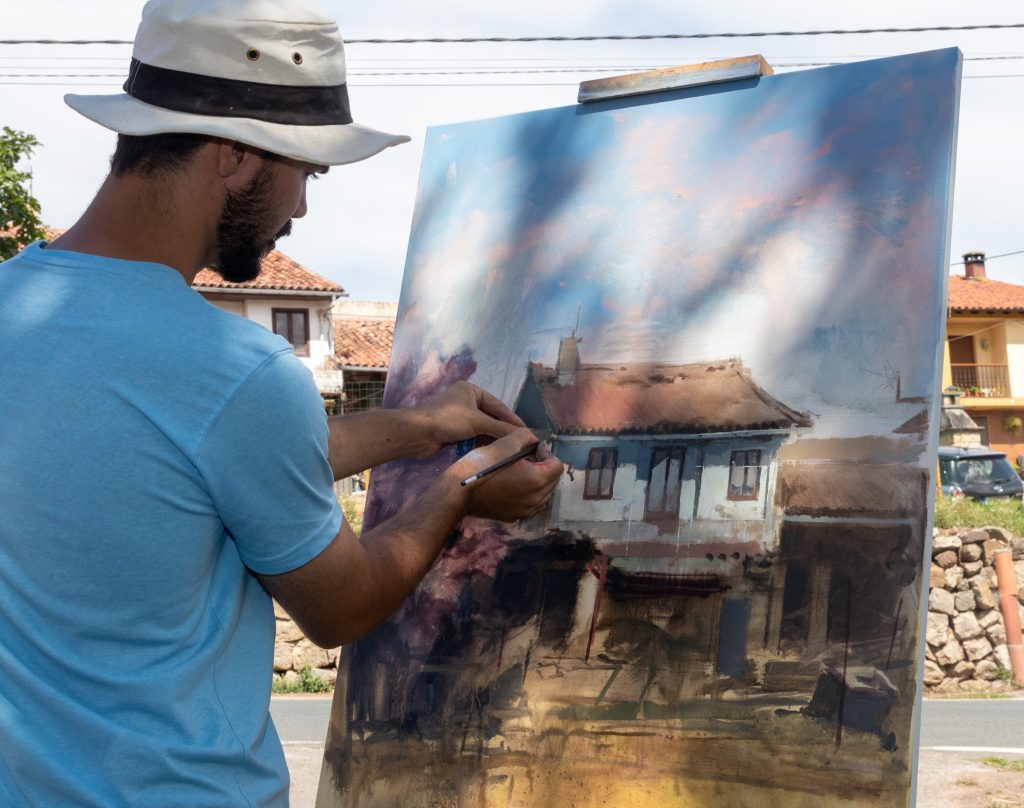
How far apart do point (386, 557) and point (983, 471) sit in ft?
43.0

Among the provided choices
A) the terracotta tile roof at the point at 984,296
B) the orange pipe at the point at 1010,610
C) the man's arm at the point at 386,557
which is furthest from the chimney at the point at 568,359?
the terracotta tile roof at the point at 984,296

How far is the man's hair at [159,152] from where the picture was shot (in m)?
1.13

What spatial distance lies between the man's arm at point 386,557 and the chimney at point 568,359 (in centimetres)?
22

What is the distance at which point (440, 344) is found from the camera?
201cm

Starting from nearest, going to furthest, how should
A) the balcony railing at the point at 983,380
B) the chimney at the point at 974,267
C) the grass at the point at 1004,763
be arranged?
the grass at the point at 1004,763 < the balcony railing at the point at 983,380 < the chimney at the point at 974,267

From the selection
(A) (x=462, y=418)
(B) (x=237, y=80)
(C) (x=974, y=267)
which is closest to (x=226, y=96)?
(B) (x=237, y=80)

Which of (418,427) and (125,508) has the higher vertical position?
(418,427)

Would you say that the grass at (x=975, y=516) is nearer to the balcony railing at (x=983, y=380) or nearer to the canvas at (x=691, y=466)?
the canvas at (x=691, y=466)

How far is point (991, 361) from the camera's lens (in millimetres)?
24234

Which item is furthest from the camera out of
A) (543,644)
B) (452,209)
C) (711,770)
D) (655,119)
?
(452,209)

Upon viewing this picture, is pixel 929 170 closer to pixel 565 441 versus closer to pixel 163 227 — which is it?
pixel 565 441

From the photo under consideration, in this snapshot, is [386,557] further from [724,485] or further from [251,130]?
[724,485]

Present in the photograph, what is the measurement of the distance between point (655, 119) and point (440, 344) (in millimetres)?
529

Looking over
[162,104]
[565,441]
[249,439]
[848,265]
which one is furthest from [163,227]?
[848,265]
